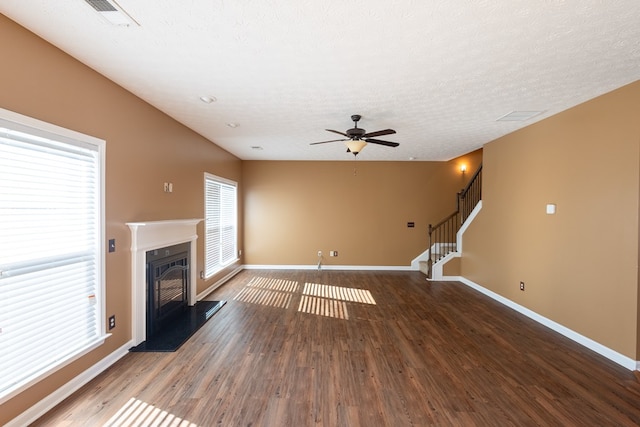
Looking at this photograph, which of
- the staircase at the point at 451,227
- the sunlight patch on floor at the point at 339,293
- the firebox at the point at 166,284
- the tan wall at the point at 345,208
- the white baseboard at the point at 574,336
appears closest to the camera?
the white baseboard at the point at 574,336

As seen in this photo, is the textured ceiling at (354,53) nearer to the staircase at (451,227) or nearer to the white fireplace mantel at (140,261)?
the white fireplace mantel at (140,261)

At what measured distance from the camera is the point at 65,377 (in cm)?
221

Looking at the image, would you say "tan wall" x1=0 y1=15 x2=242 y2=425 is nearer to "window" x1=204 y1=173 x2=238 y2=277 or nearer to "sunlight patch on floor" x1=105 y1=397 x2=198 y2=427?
"sunlight patch on floor" x1=105 y1=397 x2=198 y2=427

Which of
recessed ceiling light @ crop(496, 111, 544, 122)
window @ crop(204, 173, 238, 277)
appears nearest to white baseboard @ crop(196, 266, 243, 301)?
window @ crop(204, 173, 238, 277)

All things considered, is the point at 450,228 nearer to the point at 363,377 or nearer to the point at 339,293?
the point at 339,293

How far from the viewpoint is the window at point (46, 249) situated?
1.84m

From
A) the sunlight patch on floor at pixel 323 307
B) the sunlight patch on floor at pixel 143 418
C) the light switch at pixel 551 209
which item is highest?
the light switch at pixel 551 209

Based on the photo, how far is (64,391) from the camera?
2191 millimetres

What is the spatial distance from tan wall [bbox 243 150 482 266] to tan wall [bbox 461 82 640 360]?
231cm

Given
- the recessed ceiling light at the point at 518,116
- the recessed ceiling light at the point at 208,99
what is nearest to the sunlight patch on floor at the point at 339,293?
the recessed ceiling light at the point at 518,116

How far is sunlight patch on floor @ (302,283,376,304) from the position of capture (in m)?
4.73

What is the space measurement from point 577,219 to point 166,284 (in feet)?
17.2

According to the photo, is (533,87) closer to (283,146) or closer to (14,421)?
(283,146)

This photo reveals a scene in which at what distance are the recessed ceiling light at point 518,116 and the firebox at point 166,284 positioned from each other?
4871 millimetres
